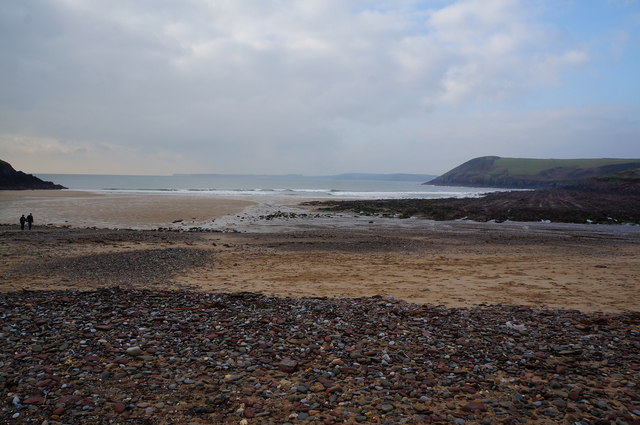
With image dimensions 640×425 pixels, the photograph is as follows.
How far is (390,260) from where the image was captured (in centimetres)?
1755

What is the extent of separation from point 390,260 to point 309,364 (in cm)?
1206

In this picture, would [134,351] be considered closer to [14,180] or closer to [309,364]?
[309,364]

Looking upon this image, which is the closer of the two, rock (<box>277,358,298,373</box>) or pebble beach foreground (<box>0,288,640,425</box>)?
pebble beach foreground (<box>0,288,640,425</box>)

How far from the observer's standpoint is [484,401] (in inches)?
196

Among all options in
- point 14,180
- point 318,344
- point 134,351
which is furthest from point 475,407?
point 14,180

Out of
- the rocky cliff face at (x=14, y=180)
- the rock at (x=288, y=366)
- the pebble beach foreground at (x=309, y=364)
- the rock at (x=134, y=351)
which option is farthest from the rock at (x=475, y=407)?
the rocky cliff face at (x=14, y=180)

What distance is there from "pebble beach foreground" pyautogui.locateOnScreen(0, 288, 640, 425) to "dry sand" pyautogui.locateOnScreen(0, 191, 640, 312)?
2.71m

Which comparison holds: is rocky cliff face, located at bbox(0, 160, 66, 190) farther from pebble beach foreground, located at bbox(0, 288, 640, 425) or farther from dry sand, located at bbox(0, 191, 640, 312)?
pebble beach foreground, located at bbox(0, 288, 640, 425)

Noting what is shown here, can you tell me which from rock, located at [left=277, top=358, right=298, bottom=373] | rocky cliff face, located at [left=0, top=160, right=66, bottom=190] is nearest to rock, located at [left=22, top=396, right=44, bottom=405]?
rock, located at [left=277, top=358, right=298, bottom=373]

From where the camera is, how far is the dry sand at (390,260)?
11531 millimetres

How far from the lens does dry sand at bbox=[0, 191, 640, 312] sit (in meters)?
11.5

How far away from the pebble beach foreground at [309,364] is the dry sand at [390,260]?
8.89ft

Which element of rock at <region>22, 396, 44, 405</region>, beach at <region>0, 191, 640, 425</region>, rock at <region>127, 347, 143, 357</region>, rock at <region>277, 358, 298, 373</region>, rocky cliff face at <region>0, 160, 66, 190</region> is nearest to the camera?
rock at <region>22, 396, 44, 405</region>

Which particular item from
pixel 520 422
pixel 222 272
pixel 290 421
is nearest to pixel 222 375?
pixel 290 421
